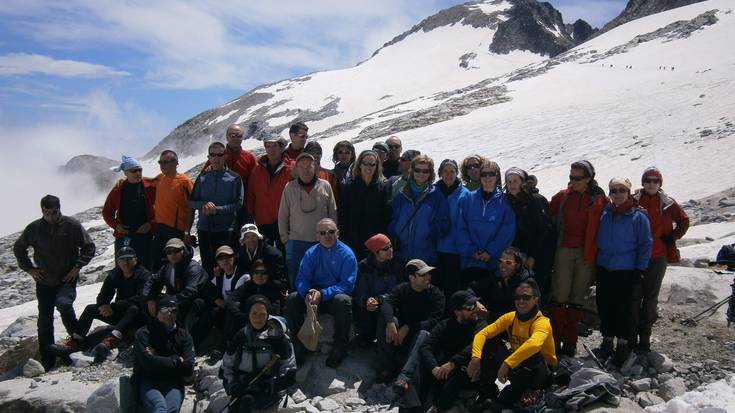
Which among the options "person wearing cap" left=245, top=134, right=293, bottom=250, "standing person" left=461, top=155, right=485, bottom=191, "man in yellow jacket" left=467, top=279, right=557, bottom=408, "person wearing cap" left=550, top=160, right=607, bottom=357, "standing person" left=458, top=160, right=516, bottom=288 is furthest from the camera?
"person wearing cap" left=245, top=134, right=293, bottom=250

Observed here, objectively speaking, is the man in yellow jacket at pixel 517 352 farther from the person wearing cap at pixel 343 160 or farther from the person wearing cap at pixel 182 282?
the person wearing cap at pixel 182 282

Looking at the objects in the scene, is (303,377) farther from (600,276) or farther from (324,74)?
(324,74)

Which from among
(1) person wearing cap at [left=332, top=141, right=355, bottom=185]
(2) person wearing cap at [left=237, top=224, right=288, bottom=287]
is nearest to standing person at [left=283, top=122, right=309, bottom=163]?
(1) person wearing cap at [left=332, top=141, right=355, bottom=185]

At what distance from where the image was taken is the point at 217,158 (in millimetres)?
8367

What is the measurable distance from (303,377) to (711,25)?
46474mm

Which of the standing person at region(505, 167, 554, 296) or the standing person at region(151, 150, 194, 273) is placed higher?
the standing person at region(151, 150, 194, 273)

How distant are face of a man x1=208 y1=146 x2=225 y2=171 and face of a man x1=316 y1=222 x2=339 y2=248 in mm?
2255

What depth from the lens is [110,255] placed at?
18797 millimetres

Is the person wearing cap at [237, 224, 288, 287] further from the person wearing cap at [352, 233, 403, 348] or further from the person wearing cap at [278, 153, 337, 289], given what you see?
the person wearing cap at [352, 233, 403, 348]

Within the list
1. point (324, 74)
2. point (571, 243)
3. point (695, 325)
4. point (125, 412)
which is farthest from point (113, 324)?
point (324, 74)

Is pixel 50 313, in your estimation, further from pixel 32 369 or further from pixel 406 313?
pixel 406 313

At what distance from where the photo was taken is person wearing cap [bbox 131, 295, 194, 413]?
20.8 feet

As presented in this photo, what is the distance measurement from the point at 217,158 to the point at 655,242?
243 inches

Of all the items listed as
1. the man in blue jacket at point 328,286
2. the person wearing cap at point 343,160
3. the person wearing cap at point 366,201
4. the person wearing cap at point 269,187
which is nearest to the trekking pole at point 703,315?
the person wearing cap at point 366,201
